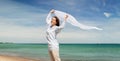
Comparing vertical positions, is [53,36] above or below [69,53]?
above

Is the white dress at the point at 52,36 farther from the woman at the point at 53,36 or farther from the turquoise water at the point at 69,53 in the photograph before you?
the turquoise water at the point at 69,53

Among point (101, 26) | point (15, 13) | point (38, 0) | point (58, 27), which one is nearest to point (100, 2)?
point (101, 26)

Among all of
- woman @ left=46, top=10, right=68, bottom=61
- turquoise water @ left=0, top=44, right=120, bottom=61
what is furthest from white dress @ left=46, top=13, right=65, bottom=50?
turquoise water @ left=0, top=44, right=120, bottom=61

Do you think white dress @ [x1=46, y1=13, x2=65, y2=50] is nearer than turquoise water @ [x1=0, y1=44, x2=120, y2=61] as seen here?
Yes

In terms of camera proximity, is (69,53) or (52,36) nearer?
(52,36)

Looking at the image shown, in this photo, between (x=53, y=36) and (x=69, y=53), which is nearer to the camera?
(x=53, y=36)

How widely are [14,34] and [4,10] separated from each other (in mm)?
655

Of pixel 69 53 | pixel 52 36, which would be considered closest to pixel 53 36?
pixel 52 36

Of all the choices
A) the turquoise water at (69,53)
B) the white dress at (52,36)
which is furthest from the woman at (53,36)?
the turquoise water at (69,53)

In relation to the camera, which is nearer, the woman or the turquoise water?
the woman

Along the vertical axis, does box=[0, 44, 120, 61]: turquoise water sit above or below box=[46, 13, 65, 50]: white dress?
below

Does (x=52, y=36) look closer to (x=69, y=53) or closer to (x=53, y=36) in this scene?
(x=53, y=36)

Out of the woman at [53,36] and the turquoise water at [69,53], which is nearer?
the woman at [53,36]

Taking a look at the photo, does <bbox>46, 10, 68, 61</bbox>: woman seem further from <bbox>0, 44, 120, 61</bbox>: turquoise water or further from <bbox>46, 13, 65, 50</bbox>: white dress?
<bbox>0, 44, 120, 61</bbox>: turquoise water
